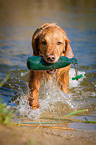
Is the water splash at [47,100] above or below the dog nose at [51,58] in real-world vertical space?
below

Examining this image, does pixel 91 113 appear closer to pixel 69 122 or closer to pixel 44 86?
pixel 69 122

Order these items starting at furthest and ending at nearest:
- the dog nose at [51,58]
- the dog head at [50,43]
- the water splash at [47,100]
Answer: the dog head at [50,43] < the water splash at [47,100] < the dog nose at [51,58]

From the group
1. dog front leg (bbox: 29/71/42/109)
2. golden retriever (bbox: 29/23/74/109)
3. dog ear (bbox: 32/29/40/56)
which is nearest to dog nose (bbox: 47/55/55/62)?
golden retriever (bbox: 29/23/74/109)

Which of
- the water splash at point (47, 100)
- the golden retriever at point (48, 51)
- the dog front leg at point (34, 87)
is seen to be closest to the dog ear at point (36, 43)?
the golden retriever at point (48, 51)

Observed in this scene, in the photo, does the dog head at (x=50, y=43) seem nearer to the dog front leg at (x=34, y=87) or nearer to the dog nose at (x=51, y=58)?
the dog nose at (x=51, y=58)

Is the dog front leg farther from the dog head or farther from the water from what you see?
the dog head

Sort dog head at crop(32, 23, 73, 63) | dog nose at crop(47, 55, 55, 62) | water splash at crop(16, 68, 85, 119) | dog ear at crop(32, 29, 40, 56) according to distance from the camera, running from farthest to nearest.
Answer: dog ear at crop(32, 29, 40, 56) → dog head at crop(32, 23, 73, 63) → water splash at crop(16, 68, 85, 119) → dog nose at crop(47, 55, 55, 62)

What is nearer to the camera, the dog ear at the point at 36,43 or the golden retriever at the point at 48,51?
the golden retriever at the point at 48,51

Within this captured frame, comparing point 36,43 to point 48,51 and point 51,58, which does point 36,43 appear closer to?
point 48,51

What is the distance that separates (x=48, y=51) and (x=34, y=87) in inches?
28.2

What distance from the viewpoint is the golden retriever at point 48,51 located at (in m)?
4.26

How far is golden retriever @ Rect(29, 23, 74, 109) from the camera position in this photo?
4257 mm

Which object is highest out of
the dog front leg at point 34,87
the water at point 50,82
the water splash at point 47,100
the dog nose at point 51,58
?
the dog nose at point 51,58

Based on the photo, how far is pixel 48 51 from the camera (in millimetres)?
4172
